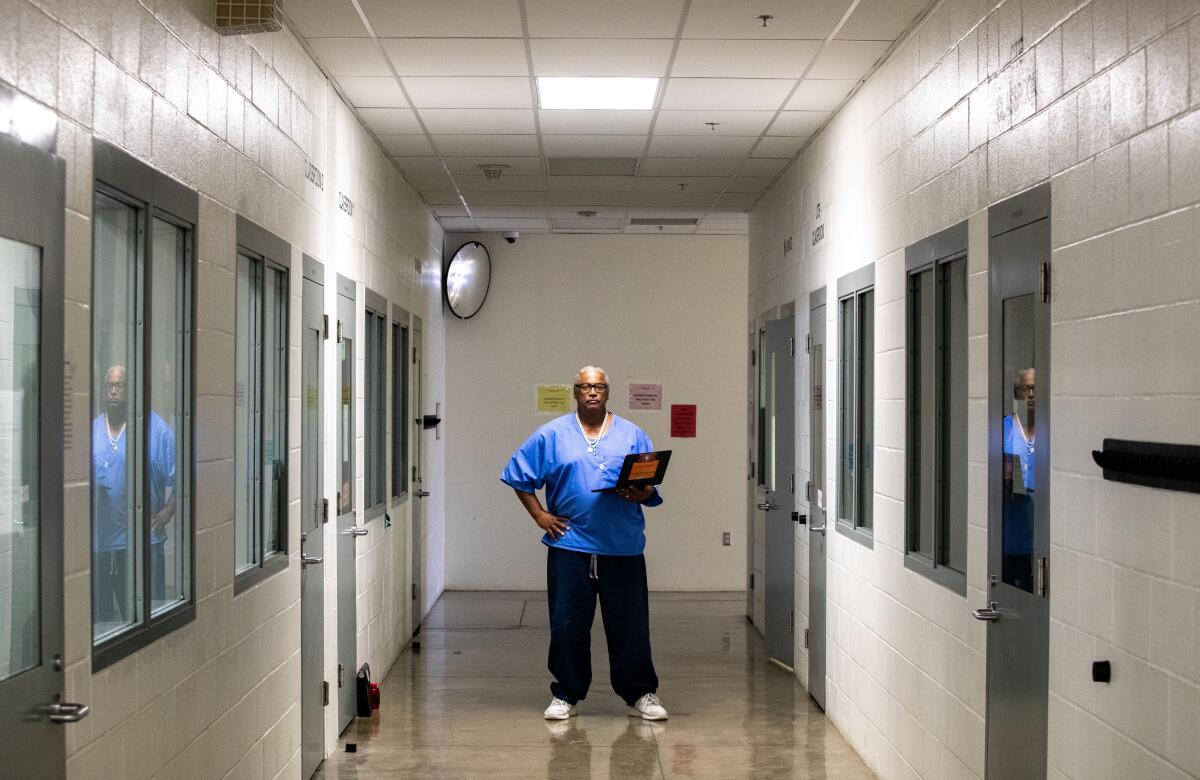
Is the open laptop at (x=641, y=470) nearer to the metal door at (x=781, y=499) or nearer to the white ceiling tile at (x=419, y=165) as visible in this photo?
the metal door at (x=781, y=499)

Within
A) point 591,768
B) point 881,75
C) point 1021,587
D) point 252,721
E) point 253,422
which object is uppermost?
point 881,75

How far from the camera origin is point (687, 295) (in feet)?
35.4

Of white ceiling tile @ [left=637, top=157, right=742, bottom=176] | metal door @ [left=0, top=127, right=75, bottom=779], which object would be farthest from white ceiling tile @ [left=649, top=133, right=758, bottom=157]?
metal door @ [left=0, top=127, right=75, bottom=779]

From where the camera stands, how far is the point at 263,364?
442 cm

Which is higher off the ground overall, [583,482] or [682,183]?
[682,183]

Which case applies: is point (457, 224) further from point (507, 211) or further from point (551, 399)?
point (551, 399)

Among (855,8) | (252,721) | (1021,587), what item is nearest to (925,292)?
(855,8)

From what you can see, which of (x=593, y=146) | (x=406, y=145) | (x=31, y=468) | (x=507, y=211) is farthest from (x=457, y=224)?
(x=31, y=468)

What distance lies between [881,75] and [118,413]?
3434mm

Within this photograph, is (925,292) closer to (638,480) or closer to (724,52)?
(724,52)

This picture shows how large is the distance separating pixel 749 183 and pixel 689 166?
66 centimetres

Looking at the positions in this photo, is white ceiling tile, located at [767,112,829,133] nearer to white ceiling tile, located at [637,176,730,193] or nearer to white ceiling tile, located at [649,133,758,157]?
white ceiling tile, located at [649,133,758,157]

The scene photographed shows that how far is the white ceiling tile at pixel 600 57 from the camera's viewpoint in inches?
197

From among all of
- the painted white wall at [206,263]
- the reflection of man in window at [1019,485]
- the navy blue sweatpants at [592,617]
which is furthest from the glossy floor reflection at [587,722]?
the reflection of man in window at [1019,485]
